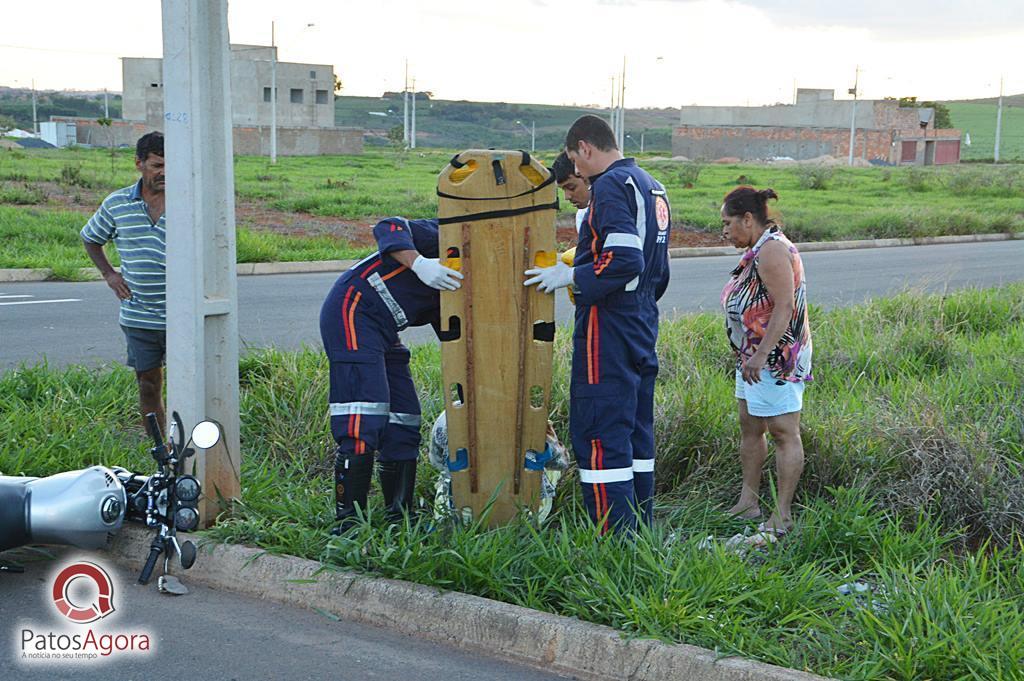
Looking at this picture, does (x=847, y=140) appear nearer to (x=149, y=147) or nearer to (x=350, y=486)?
(x=149, y=147)

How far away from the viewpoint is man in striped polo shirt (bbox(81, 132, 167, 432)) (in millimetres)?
6023

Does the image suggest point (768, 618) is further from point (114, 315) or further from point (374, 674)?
point (114, 315)

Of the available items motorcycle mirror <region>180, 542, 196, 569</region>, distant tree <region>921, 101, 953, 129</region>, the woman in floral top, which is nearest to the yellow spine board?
the woman in floral top

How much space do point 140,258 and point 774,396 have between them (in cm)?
328

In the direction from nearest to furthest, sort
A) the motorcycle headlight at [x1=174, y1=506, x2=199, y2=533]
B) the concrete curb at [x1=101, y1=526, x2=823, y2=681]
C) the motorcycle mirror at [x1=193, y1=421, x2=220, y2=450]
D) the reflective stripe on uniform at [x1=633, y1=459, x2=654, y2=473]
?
the concrete curb at [x1=101, y1=526, x2=823, y2=681], the motorcycle mirror at [x1=193, y1=421, x2=220, y2=450], the motorcycle headlight at [x1=174, y1=506, x2=199, y2=533], the reflective stripe on uniform at [x1=633, y1=459, x2=654, y2=473]

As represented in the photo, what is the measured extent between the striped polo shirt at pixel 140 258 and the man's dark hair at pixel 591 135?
2.37 meters

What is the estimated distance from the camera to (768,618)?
4.08 metres

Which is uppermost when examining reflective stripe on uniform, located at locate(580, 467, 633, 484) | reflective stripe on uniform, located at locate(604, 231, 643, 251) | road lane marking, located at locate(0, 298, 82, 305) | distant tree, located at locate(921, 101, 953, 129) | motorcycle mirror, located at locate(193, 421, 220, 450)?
distant tree, located at locate(921, 101, 953, 129)

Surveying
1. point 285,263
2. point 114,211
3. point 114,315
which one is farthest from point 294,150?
point 114,211

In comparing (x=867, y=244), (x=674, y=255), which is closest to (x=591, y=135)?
(x=674, y=255)

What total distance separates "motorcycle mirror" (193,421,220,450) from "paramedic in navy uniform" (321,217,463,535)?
544 millimetres

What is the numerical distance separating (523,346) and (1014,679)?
89.9 inches

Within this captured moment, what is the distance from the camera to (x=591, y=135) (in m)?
4.89

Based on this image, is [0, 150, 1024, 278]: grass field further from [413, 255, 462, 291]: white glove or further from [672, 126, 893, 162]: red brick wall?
[672, 126, 893, 162]: red brick wall
